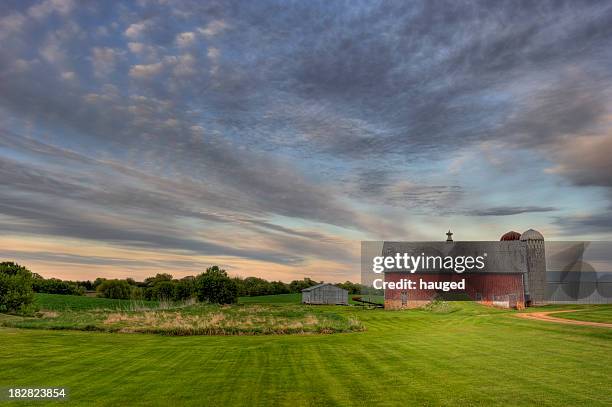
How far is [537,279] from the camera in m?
57.6

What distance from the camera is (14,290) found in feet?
139

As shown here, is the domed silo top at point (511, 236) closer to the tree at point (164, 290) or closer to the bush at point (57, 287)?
the tree at point (164, 290)

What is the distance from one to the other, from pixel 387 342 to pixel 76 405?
15.1 metres

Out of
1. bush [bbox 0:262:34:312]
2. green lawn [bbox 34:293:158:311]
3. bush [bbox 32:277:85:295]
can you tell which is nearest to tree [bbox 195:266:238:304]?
green lawn [bbox 34:293:158:311]

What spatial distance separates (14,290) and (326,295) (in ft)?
172

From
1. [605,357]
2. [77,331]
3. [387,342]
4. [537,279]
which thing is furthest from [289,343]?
[537,279]

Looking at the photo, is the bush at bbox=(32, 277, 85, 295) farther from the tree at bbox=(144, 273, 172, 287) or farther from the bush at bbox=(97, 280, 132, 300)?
the tree at bbox=(144, 273, 172, 287)

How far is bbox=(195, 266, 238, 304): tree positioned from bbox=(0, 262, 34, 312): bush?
3610 centimetres

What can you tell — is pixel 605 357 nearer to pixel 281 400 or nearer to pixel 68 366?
pixel 281 400

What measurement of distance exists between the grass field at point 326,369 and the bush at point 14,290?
22394 millimetres

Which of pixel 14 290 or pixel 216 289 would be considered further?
pixel 216 289

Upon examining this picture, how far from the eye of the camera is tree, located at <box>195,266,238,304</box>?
257ft

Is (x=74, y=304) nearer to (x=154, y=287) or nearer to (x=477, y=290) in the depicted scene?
(x=154, y=287)

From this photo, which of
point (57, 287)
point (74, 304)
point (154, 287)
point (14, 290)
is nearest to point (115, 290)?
point (154, 287)
